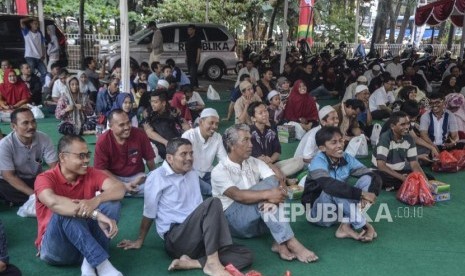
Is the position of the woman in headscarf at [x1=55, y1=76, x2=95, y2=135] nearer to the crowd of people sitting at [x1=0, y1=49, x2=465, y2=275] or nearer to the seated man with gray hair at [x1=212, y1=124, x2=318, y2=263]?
the crowd of people sitting at [x1=0, y1=49, x2=465, y2=275]

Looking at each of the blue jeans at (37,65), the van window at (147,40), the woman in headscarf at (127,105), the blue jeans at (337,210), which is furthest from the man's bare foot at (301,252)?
the van window at (147,40)

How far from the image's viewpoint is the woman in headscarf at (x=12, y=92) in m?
7.70

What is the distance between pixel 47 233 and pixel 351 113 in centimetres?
386

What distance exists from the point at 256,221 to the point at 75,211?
1.30 metres

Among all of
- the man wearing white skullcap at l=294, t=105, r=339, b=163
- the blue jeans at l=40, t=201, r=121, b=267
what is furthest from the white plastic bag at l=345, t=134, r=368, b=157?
the blue jeans at l=40, t=201, r=121, b=267

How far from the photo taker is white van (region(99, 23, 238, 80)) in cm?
1236

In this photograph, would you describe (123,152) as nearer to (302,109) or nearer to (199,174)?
(199,174)

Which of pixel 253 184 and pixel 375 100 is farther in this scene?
pixel 375 100

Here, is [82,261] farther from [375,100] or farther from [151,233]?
[375,100]

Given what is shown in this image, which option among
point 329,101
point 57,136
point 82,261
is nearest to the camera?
point 82,261

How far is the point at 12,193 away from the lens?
4184 millimetres

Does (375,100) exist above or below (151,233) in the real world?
above

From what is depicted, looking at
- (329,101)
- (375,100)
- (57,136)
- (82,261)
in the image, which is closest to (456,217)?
(82,261)

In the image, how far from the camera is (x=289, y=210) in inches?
167
